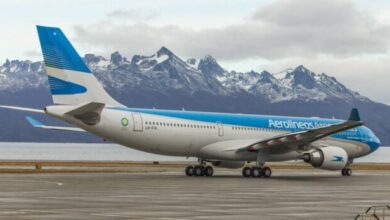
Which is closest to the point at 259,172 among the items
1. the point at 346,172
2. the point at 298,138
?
the point at 298,138

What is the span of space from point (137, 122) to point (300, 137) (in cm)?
1050

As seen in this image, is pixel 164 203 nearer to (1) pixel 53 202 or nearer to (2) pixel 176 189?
(1) pixel 53 202

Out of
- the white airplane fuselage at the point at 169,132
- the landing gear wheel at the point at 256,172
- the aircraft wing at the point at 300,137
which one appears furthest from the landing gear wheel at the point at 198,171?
the landing gear wheel at the point at 256,172

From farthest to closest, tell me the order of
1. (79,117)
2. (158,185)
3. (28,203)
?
(79,117)
(158,185)
(28,203)

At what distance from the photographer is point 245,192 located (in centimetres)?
3903

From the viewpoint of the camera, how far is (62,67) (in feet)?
163

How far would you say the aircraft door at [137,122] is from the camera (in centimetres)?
5162

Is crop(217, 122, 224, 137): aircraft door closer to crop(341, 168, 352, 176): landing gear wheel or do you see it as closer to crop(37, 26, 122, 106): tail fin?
crop(37, 26, 122, 106): tail fin

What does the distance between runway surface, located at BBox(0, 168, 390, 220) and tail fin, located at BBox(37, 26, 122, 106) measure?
6.51 m

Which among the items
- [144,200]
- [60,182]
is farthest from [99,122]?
[144,200]

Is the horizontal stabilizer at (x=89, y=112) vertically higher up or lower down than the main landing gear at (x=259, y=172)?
higher up

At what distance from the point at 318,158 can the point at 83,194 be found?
23464mm

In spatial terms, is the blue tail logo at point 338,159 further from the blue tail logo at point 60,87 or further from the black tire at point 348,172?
the blue tail logo at point 60,87

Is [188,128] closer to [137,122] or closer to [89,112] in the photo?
[137,122]
